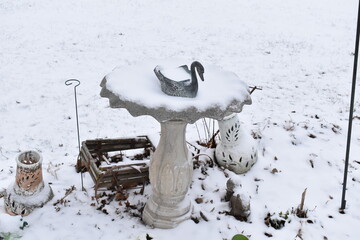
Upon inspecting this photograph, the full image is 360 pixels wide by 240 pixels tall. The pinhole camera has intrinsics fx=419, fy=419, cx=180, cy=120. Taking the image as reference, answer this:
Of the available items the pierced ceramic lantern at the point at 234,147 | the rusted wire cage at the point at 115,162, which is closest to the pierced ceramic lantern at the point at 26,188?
the rusted wire cage at the point at 115,162

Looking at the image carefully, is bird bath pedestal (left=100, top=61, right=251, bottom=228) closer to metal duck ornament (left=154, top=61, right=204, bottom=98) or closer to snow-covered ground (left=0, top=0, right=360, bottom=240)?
metal duck ornament (left=154, top=61, right=204, bottom=98)

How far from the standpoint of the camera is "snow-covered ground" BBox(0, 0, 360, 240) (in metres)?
3.13

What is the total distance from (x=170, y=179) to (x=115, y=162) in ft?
3.74

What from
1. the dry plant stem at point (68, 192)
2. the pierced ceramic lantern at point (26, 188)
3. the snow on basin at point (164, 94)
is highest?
the snow on basin at point (164, 94)

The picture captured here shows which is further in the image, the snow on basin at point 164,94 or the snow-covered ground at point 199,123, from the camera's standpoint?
the snow-covered ground at point 199,123

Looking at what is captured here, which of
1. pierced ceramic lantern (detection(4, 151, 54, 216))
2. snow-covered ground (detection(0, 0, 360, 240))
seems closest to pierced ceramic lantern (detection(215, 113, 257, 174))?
snow-covered ground (detection(0, 0, 360, 240))

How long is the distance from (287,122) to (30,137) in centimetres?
280

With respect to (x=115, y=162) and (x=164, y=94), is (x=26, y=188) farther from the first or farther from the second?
(x=164, y=94)

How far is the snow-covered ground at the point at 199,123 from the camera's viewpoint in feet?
10.3

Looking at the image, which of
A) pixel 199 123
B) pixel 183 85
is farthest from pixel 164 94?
pixel 199 123

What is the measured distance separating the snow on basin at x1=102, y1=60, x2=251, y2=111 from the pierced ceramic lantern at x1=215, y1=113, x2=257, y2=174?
26.9 inches

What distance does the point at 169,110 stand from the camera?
7.55 ft

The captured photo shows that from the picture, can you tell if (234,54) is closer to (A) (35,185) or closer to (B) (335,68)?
(B) (335,68)

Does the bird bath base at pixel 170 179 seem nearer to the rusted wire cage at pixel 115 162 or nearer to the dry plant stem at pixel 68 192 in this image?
the rusted wire cage at pixel 115 162
